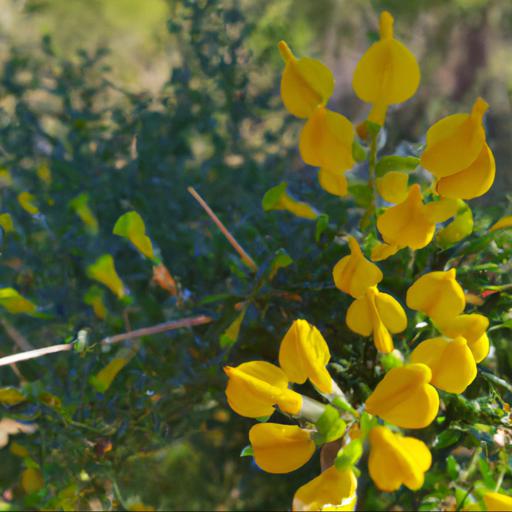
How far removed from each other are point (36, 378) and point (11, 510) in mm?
92

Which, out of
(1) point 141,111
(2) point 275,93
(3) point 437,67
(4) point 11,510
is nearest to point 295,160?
(2) point 275,93

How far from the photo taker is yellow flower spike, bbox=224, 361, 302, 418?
22cm

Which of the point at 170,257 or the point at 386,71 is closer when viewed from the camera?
the point at 386,71

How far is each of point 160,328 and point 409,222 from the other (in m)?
0.14

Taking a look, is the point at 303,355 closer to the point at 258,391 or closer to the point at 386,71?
the point at 258,391

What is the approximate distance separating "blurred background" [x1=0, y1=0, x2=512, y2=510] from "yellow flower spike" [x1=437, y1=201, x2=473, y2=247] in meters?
0.03

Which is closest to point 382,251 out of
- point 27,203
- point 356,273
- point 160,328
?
point 356,273

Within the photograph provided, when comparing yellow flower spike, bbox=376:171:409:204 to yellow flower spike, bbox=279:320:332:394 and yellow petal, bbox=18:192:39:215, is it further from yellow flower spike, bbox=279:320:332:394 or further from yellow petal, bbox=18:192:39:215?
yellow petal, bbox=18:192:39:215

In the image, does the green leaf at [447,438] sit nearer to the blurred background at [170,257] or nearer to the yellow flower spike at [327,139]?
the blurred background at [170,257]

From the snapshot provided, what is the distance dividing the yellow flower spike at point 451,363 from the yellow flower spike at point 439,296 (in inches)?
0.8

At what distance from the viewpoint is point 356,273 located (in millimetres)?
246

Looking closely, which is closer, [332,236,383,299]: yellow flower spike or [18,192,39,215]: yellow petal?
[332,236,383,299]: yellow flower spike

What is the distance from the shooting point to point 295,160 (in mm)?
621

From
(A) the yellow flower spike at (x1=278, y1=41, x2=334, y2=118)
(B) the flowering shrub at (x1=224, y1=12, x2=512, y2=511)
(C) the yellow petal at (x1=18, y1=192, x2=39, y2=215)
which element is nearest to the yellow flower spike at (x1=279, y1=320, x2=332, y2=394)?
(B) the flowering shrub at (x1=224, y1=12, x2=512, y2=511)
